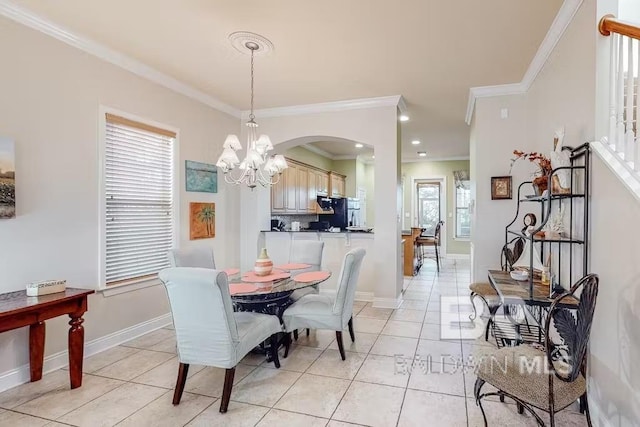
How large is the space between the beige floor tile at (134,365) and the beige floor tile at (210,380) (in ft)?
1.51

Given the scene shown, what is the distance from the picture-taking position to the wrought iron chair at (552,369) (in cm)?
156

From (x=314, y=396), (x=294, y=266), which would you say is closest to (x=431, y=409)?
(x=314, y=396)

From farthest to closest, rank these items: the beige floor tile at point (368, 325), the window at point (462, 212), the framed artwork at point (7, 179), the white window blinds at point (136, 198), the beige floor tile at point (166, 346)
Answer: the window at point (462, 212)
the beige floor tile at point (368, 325)
the white window blinds at point (136, 198)
the beige floor tile at point (166, 346)
the framed artwork at point (7, 179)

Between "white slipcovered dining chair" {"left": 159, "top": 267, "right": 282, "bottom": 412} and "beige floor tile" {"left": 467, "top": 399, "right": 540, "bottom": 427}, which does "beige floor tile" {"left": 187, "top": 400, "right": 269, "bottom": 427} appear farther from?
"beige floor tile" {"left": 467, "top": 399, "right": 540, "bottom": 427}

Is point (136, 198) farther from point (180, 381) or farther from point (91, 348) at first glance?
point (180, 381)

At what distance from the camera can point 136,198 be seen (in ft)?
11.7

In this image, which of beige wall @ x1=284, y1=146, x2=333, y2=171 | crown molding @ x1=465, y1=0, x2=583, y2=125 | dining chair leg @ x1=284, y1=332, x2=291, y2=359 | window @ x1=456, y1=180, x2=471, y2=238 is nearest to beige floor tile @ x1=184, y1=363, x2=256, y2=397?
dining chair leg @ x1=284, y1=332, x2=291, y2=359

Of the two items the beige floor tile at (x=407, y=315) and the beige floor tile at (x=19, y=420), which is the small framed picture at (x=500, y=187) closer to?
the beige floor tile at (x=407, y=315)

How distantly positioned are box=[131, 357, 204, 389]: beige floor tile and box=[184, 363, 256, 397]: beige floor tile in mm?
73

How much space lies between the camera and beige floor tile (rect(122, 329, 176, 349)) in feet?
11.0

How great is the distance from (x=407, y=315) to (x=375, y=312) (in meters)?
0.39

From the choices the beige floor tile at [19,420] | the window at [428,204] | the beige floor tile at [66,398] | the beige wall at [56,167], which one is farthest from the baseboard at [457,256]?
the beige floor tile at [19,420]

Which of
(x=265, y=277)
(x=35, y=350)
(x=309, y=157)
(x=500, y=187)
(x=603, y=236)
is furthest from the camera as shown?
(x=309, y=157)

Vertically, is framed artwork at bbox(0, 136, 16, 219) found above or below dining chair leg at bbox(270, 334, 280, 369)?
above
